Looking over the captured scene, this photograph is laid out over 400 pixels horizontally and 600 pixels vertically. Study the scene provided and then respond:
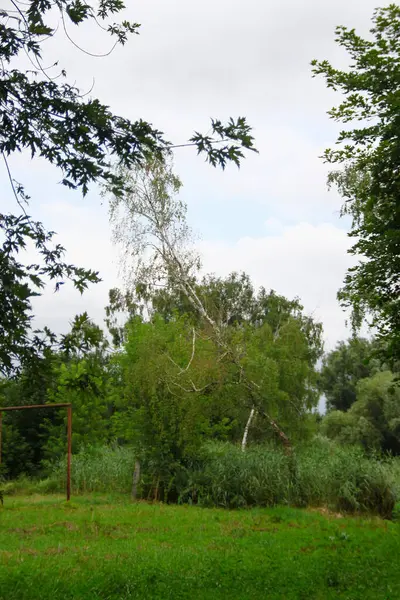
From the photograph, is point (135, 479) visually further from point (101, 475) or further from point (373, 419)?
point (373, 419)

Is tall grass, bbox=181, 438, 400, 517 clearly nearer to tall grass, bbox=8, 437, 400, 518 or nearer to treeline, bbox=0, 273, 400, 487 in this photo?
tall grass, bbox=8, 437, 400, 518

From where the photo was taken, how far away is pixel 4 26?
5711 millimetres

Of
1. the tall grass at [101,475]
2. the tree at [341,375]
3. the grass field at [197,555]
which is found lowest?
the grass field at [197,555]

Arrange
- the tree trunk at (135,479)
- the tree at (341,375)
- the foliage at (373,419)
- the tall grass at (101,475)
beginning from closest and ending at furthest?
1. the tree trunk at (135,479)
2. the tall grass at (101,475)
3. the foliage at (373,419)
4. the tree at (341,375)

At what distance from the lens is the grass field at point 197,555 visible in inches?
248

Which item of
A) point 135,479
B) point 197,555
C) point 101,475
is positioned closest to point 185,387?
point 135,479

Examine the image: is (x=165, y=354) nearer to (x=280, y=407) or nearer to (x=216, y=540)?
(x=216, y=540)

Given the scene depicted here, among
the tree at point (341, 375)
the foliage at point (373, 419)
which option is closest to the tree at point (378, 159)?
the foliage at point (373, 419)

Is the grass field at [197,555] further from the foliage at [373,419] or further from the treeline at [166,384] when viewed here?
the foliage at [373,419]

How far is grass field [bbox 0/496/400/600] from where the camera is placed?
6289 millimetres

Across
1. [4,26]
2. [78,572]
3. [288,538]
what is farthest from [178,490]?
[4,26]

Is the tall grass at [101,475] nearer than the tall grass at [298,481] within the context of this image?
No

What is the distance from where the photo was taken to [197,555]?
7.81 meters

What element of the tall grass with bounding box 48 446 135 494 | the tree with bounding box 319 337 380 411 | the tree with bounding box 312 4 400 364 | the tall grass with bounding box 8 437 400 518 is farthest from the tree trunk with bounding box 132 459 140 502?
the tree with bounding box 319 337 380 411
